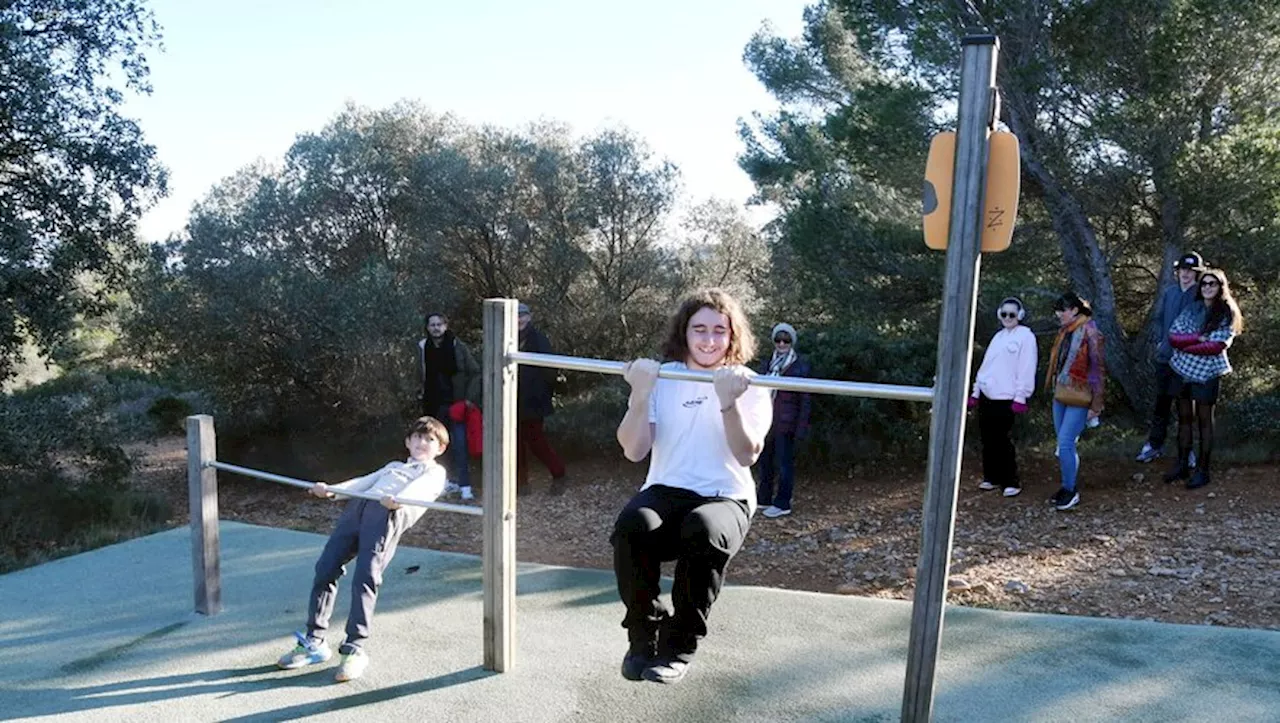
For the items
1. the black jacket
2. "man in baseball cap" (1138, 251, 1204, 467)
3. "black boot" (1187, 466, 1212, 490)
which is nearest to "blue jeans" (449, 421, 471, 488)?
the black jacket

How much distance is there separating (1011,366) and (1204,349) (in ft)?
3.55

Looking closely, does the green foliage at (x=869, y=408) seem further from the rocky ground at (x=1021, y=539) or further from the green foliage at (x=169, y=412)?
the green foliage at (x=169, y=412)

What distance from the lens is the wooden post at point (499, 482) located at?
2920mm

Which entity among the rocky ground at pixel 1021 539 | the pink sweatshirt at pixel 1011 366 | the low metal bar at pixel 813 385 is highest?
the low metal bar at pixel 813 385

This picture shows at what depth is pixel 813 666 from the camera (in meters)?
3.03

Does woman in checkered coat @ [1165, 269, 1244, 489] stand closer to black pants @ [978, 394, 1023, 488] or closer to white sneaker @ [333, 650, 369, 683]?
black pants @ [978, 394, 1023, 488]

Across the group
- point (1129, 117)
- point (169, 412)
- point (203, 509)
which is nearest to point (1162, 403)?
point (1129, 117)

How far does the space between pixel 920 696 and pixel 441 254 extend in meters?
8.40

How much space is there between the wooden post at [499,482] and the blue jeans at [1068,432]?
402 cm

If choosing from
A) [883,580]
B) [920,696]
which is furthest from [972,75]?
[883,580]

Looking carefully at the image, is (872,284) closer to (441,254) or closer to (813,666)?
(441,254)

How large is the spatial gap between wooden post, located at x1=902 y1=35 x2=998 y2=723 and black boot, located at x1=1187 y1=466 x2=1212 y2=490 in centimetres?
453

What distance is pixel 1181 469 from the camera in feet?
19.6

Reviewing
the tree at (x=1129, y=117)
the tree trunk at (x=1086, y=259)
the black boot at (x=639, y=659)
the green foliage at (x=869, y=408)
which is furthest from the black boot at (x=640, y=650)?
the tree trunk at (x=1086, y=259)
